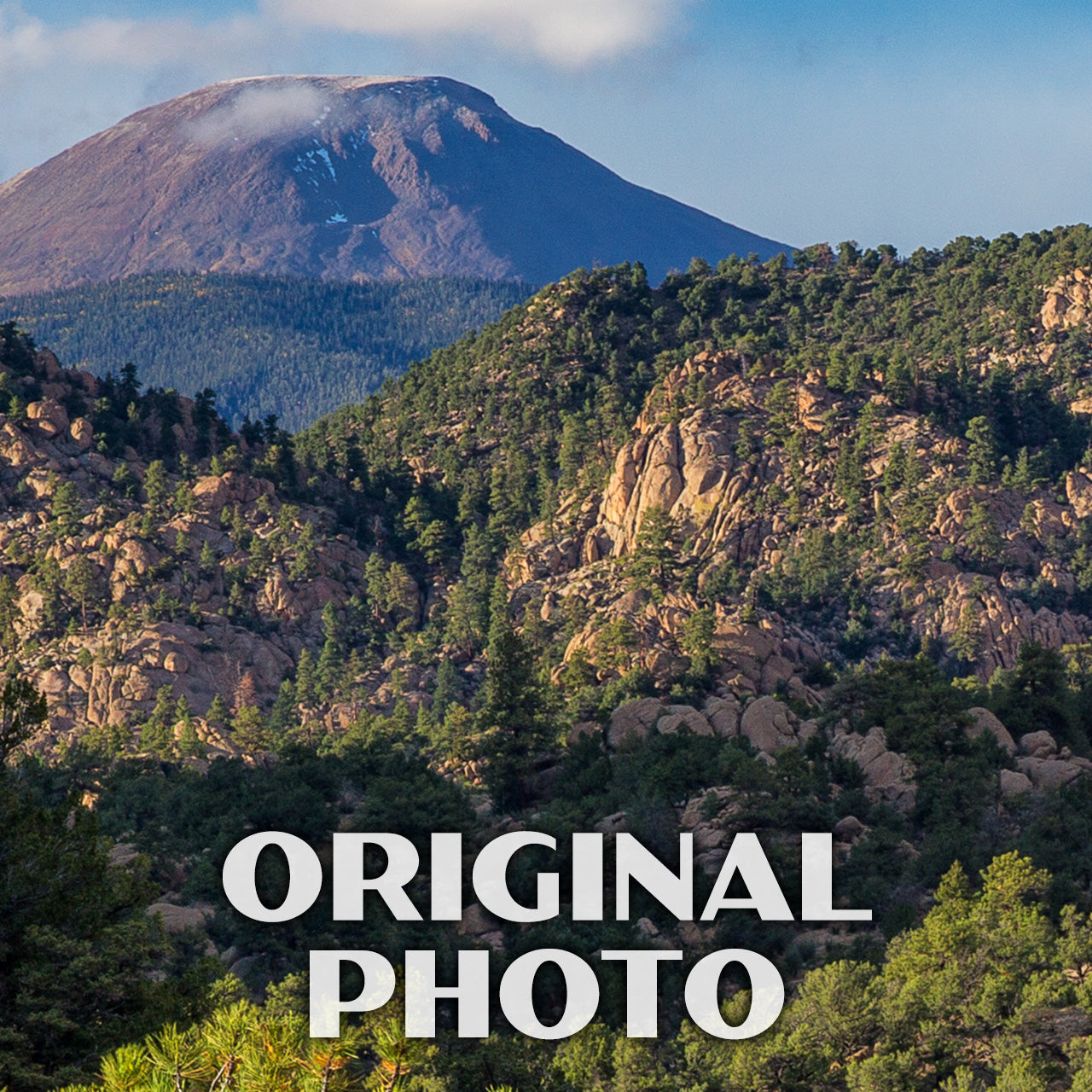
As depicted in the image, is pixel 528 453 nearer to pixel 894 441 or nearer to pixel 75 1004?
pixel 894 441

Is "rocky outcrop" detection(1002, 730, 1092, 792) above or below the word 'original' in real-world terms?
above

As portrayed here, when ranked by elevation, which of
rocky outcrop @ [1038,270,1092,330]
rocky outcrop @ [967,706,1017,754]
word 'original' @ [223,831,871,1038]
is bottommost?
word 'original' @ [223,831,871,1038]

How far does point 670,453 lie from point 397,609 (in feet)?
65.0

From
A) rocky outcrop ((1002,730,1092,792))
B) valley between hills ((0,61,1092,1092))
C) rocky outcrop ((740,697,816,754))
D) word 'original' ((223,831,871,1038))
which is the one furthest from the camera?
rocky outcrop ((740,697,816,754))

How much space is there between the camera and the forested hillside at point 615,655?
44875mm

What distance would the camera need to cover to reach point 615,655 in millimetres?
84312

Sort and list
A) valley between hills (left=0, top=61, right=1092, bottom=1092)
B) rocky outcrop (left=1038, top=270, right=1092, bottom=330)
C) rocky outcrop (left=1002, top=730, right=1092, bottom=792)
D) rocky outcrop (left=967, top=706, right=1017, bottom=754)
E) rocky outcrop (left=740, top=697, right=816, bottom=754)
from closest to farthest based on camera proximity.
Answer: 1. valley between hills (left=0, top=61, right=1092, bottom=1092)
2. rocky outcrop (left=1002, top=730, right=1092, bottom=792)
3. rocky outcrop (left=967, top=706, right=1017, bottom=754)
4. rocky outcrop (left=740, top=697, right=816, bottom=754)
5. rocky outcrop (left=1038, top=270, right=1092, bottom=330)

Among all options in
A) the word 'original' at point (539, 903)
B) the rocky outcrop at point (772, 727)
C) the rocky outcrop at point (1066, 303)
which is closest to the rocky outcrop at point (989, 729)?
the rocky outcrop at point (772, 727)

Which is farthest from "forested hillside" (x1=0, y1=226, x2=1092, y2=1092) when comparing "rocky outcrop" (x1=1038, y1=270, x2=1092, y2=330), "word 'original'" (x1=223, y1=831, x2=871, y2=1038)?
"word 'original'" (x1=223, y1=831, x2=871, y2=1038)

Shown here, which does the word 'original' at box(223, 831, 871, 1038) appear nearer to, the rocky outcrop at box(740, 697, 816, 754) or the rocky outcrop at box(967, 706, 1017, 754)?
the rocky outcrop at box(740, 697, 816, 754)

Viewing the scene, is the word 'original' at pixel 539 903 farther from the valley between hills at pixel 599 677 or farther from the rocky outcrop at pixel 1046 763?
the rocky outcrop at pixel 1046 763

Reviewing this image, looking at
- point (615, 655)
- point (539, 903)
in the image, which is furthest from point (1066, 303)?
point (539, 903)

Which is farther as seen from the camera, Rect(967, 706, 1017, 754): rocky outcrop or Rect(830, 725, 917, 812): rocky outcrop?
Rect(967, 706, 1017, 754): rocky outcrop

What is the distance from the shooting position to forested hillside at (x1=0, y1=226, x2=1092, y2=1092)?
44.9 meters
